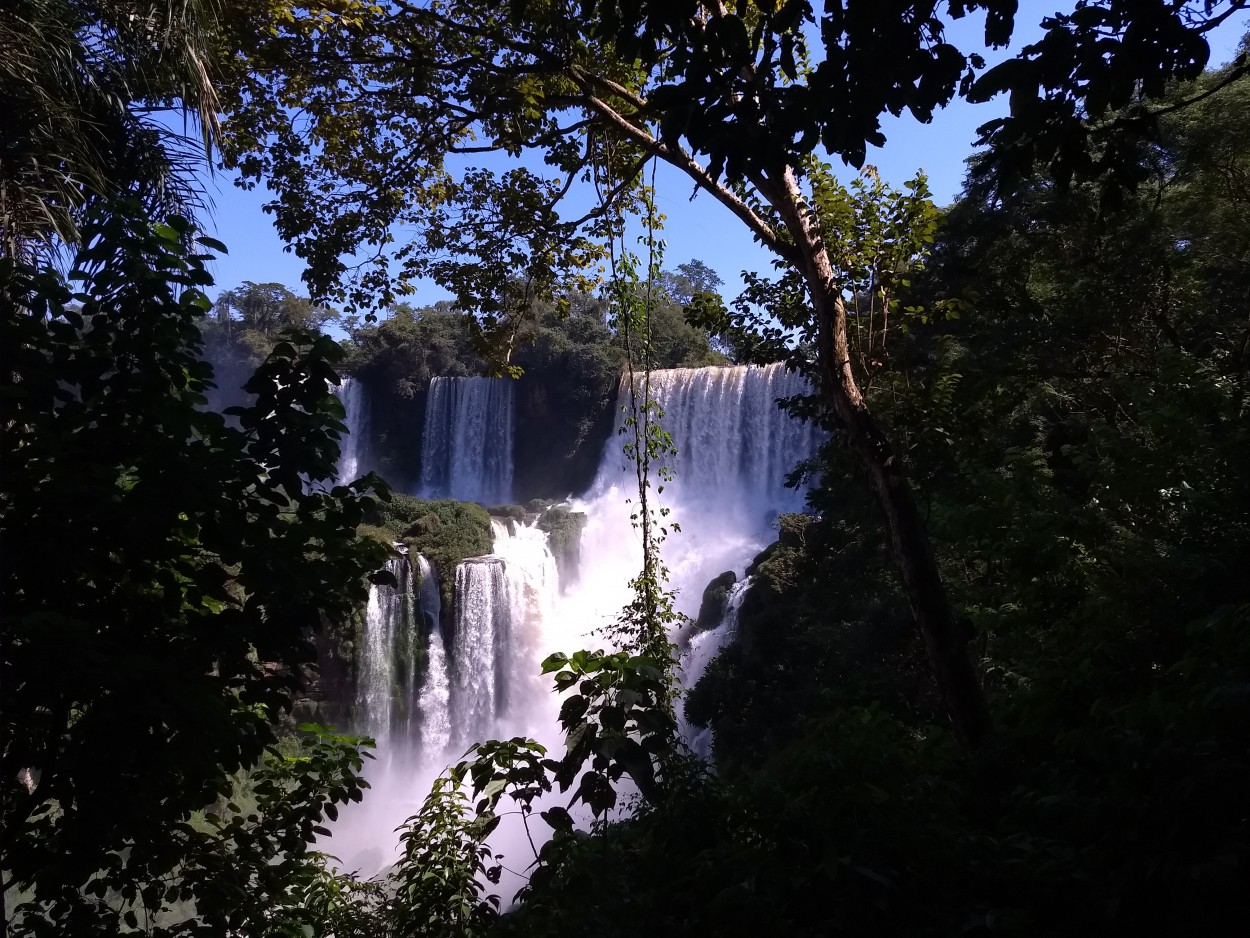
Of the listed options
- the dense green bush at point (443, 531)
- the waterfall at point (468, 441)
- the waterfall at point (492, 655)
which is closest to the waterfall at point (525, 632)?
the waterfall at point (492, 655)

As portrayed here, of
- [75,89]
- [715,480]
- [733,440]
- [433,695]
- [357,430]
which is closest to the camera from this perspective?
[75,89]

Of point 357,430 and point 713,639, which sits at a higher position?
point 357,430

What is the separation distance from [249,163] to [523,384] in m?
28.1

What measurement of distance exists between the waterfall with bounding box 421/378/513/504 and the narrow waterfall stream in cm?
5

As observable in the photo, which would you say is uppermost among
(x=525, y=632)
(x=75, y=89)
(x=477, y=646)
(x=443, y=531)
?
(x=75, y=89)

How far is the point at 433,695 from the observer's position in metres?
21.0

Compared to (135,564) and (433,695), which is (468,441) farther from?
(135,564)

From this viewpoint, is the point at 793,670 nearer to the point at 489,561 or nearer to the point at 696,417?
the point at 489,561

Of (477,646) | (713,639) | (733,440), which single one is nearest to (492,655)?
(477,646)

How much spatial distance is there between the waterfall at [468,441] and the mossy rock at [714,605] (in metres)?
13.5

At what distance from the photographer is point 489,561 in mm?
21344

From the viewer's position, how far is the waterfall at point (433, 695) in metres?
21.0

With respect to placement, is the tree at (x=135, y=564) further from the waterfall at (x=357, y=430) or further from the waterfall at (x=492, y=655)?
the waterfall at (x=357, y=430)

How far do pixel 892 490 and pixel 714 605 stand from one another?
16621 millimetres
